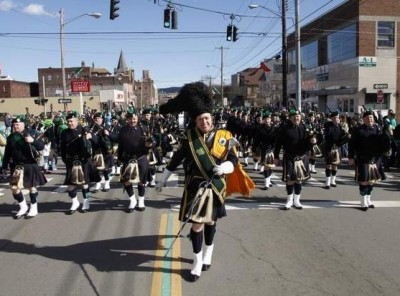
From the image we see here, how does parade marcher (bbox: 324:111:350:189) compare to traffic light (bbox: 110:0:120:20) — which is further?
traffic light (bbox: 110:0:120:20)

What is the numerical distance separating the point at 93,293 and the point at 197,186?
1.64 m

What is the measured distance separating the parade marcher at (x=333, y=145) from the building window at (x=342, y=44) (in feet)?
73.6

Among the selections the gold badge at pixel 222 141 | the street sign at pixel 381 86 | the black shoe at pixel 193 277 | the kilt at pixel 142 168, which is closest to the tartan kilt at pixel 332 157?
the kilt at pixel 142 168

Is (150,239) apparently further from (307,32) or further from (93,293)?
(307,32)

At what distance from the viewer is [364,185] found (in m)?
8.89

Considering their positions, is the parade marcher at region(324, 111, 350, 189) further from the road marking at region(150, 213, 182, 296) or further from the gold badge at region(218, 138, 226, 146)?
the gold badge at region(218, 138, 226, 146)

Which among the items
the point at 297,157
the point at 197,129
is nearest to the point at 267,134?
the point at 297,157

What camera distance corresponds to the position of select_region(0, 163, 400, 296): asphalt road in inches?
201

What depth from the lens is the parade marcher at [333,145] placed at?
11792mm

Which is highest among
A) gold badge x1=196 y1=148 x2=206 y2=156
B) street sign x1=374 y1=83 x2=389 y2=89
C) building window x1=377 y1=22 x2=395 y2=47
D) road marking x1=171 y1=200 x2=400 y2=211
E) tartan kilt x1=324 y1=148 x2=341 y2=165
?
building window x1=377 y1=22 x2=395 y2=47

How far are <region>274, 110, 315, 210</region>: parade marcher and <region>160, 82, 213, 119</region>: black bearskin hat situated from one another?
12.5 ft

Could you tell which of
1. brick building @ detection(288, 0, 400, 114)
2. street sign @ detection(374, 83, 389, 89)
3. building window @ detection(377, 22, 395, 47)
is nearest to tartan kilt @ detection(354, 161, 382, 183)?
brick building @ detection(288, 0, 400, 114)

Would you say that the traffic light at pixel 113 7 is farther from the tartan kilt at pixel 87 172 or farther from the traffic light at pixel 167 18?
the tartan kilt at pixel 87 172

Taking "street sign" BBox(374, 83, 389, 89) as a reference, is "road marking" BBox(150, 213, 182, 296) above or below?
below
